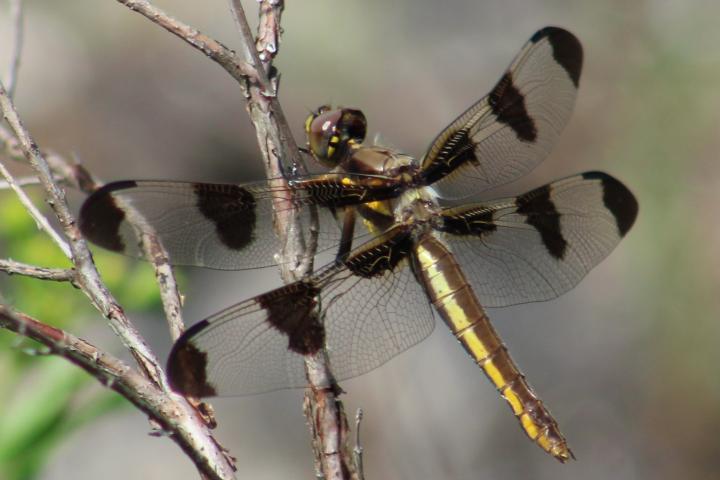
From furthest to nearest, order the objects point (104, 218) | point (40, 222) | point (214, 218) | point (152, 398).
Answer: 1. point (214, 218)
2. point (104, 218)
3. point (40, 222)
4. point (152, 398)

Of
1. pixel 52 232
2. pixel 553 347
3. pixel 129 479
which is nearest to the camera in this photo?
pixel 52 232

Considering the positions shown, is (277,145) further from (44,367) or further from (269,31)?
(44,367)

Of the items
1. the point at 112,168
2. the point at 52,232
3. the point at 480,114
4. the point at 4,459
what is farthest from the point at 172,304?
the point at 112,168

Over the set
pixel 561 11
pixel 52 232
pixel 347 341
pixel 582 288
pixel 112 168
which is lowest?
pixel 347 341

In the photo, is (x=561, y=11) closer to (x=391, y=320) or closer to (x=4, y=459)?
(x=391, y=320)

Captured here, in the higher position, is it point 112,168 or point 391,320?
point 112,168

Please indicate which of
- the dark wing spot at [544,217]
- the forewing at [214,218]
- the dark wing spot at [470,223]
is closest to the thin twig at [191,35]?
the forewing at [214,218]

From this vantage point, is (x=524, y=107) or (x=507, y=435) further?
(x=507, y=435)

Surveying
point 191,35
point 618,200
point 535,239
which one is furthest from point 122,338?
point 618,200
